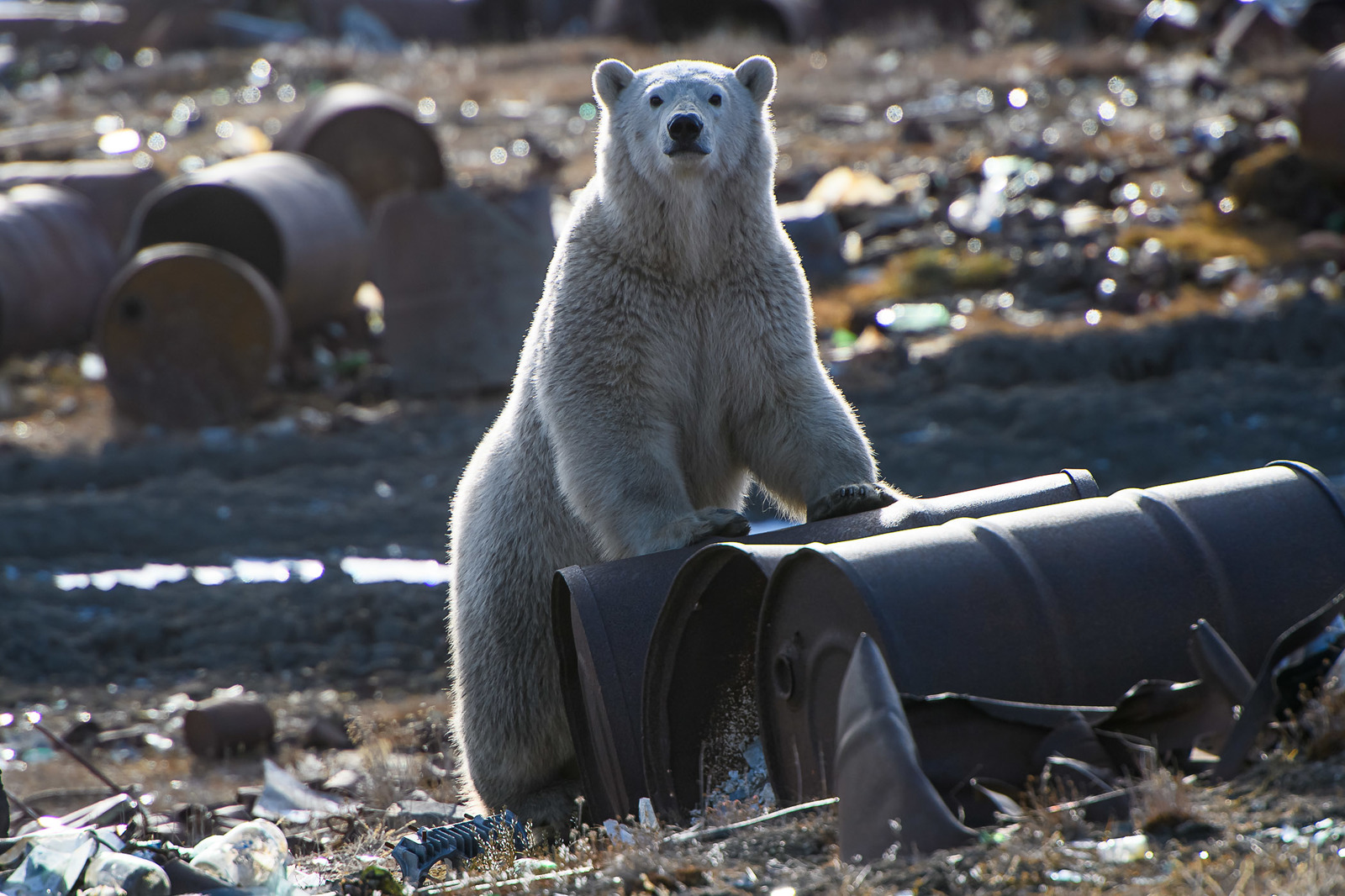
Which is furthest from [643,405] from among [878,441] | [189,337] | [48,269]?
[48,269]

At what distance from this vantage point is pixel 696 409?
4.07 metres

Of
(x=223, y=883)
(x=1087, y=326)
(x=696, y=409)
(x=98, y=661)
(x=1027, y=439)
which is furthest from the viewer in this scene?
(x=1087, y=326)

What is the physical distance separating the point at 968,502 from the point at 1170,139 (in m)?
11.8

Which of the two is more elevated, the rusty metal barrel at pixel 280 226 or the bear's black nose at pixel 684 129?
the rusty metal barrel at pixel 280 226

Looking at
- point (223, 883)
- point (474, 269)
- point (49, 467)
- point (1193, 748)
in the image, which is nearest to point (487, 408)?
point (474, 269)

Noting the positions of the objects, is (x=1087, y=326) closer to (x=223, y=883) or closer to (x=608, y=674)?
(x=608, y=674)

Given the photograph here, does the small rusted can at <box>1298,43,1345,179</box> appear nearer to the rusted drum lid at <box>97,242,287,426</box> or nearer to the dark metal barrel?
the rusted drum lid at <box>97,242,287,426</box>

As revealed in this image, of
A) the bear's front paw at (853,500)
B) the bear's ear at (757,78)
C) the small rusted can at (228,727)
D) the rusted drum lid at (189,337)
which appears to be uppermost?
the bear's ear at (757,78)

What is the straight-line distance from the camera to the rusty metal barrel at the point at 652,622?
3430 mm

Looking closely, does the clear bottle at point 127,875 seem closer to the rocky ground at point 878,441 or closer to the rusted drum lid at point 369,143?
the rocky ground at point 878,441

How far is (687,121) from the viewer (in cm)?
388

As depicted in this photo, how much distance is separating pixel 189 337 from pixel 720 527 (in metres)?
8.17

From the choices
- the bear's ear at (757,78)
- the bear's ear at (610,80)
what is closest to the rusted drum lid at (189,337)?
the bear's ear at (610,80)

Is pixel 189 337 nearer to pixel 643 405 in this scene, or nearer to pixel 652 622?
pixel 643 405
